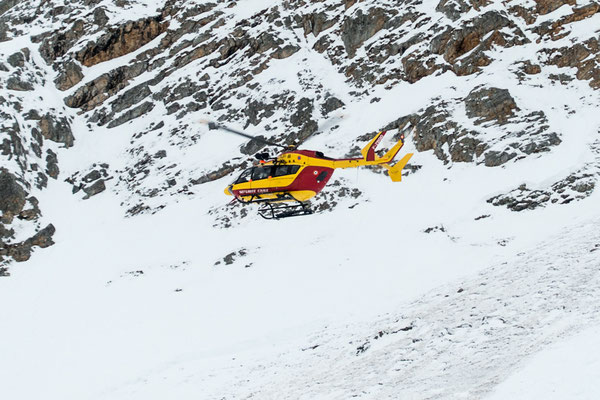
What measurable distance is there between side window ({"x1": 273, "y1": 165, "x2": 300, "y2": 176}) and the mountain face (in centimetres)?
218

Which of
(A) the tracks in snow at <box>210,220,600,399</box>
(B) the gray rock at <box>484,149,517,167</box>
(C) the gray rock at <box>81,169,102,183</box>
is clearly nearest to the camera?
(A) the tracks in snow at <box>210,220,600,399</box>

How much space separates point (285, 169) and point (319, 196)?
46.9 feet

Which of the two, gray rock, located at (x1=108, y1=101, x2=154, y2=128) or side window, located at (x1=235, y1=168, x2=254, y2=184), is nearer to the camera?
side window, located at (x1=235, y1=168, x2=254, y2=184)

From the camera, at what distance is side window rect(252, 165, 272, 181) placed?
1973 centimetres

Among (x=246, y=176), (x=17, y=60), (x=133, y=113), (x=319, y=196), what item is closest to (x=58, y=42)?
(x=17, y=60)

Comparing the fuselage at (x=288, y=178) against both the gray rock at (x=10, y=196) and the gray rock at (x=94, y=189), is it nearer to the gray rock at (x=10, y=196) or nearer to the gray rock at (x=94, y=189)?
the gray rock at (x=10, y=196)

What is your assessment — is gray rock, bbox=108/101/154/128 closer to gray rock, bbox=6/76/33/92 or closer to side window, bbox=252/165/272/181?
gray rock, bbox=6/76/33/92

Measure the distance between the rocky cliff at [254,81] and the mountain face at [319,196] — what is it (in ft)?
0.70

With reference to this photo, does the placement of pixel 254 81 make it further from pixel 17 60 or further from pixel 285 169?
pixel 285 169

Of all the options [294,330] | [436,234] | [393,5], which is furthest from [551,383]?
[393,5]

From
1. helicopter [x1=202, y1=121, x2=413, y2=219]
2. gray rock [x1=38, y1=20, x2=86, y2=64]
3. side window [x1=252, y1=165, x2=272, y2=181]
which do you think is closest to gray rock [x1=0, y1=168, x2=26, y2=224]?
gray rock [x1=38, y1=20, x2=86, y2=64]

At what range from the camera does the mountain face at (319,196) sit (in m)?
15.3

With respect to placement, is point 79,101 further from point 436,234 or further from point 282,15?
point 436,234

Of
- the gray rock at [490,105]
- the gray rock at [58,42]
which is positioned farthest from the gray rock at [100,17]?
the gray rock at [490,105]
